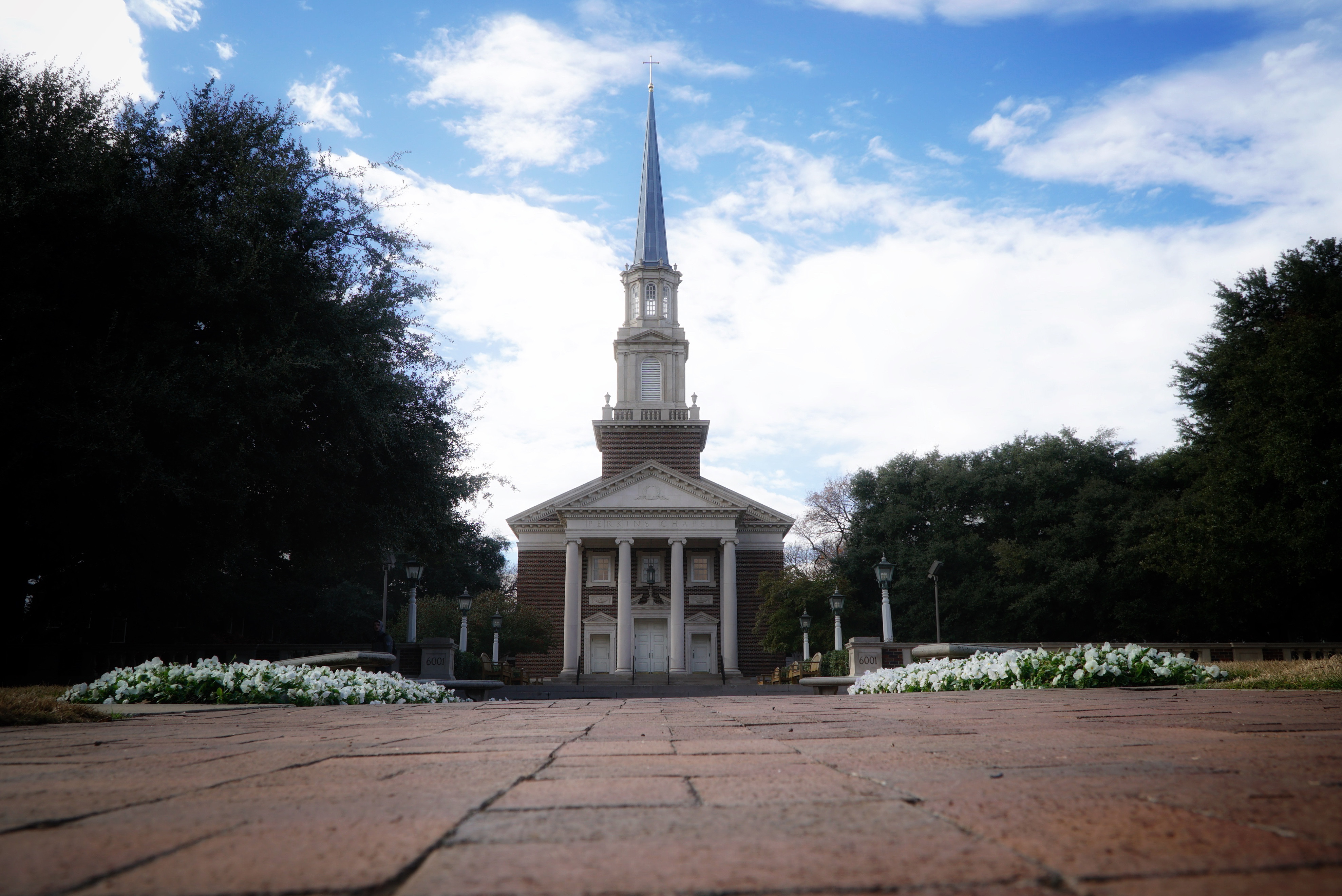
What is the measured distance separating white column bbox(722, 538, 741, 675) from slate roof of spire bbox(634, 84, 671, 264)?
18.9 meters

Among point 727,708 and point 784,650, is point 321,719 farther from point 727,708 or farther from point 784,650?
point 784,650

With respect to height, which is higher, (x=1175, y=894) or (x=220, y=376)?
(x=220, y=376)

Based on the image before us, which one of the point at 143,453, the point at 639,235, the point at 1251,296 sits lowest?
the point at 143,453

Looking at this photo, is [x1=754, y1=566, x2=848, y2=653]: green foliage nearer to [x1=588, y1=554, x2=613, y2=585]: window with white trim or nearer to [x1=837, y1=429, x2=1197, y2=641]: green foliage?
[x1=837, y1=429, x2=1197, y2=641]: green foliage

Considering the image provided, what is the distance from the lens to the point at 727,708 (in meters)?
8.15

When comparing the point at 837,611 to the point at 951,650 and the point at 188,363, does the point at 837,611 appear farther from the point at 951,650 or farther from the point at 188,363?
the point at 188,363

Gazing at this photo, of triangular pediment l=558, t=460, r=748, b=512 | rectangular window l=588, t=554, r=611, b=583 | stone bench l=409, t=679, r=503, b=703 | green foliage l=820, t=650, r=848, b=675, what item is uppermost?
triangular pediment l=558, t=460, r=748, b=512

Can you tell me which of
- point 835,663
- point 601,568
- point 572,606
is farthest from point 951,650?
point 601,568

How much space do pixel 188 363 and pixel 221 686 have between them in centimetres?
553

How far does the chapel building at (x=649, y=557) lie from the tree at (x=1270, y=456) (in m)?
19.9

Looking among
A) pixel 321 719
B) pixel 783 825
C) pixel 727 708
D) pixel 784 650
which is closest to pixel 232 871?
pixel 783 825

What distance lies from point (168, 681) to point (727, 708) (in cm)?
615

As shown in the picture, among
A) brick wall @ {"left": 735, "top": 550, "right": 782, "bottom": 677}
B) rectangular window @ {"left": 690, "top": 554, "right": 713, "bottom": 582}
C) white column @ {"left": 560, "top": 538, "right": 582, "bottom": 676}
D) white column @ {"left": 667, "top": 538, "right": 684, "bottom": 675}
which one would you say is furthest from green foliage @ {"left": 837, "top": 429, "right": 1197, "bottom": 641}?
white column @ {"left": 560, "top": 538, "right": 582, "bottom": 676}

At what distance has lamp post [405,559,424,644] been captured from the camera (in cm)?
2197
